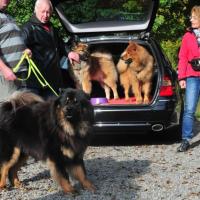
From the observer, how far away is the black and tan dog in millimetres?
5402

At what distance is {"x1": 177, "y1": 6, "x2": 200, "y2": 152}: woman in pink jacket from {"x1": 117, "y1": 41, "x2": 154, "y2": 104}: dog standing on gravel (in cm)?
92

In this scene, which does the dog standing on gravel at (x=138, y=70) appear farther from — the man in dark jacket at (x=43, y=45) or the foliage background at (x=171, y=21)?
the foliage background at (x=171, y=21)

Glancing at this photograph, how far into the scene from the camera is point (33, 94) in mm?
5871

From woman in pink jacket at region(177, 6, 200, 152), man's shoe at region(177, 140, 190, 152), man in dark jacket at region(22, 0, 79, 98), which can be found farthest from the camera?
man's shoe at region(177, 140, 190, 152)

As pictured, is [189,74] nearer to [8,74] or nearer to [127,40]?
[127,40]

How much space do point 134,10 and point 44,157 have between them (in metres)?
3.90

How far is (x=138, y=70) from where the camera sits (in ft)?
28.7

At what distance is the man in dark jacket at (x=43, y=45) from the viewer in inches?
244

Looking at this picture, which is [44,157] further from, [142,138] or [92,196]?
[142,138]

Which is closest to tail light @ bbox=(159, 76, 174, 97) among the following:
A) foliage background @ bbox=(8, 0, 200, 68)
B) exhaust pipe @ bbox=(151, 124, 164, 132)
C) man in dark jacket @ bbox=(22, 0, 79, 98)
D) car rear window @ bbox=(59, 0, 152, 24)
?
exhaust pipe @ bbox=(151, 124, 164, 132)

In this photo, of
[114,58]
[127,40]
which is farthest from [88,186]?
[114,58]

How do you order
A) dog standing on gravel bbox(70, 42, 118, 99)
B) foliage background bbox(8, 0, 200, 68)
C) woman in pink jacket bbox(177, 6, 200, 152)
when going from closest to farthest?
woman in pink jacket bbox(177, 6, 200, 152) < dog standing on gravel bbox(70, 42, 118, 99) < foliage background bbox(8, 0, 200, 68)

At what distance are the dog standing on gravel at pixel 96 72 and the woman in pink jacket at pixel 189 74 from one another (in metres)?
1.74

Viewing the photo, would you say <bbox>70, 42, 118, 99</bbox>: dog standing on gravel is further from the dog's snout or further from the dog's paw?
the dog's paw
